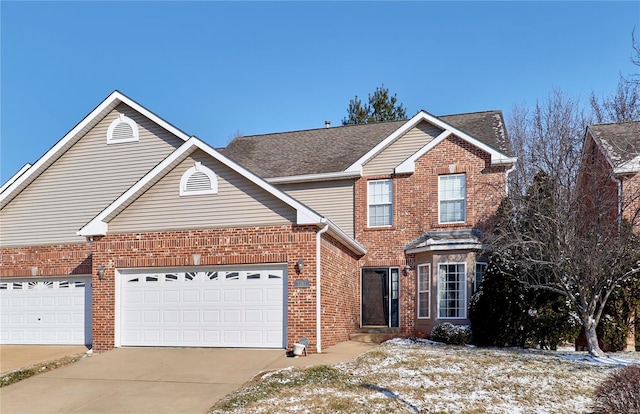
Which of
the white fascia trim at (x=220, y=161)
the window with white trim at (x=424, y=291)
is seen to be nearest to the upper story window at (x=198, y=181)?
the white fascia trim at (x=220, y=161)

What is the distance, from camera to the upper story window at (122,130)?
19156mm

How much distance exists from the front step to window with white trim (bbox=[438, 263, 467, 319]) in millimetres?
1682

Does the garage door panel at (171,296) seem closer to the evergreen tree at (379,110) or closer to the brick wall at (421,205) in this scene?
the brick wall at (421,205)

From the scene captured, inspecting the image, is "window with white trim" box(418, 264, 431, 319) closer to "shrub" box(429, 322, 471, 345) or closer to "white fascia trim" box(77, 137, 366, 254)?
"shrub" box(429, 322, 471, 345)

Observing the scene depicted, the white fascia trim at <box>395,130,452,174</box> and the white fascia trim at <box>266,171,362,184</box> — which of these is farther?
the white fascia trim at <box>266,171,362,184</box>

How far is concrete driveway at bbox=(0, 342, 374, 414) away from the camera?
11.0m

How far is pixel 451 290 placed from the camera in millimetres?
18172

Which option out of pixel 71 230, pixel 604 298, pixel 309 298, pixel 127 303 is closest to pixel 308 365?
pixel 309 298

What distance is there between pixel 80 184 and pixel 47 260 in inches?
106

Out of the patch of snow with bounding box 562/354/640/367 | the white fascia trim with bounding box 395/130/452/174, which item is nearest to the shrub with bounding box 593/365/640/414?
the patch of snow with bounding box 562/354/640/367

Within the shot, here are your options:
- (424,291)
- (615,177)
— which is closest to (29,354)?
(424,291)

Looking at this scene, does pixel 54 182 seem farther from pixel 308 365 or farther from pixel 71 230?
pixel 308 365

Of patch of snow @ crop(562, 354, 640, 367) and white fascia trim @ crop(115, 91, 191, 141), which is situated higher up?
white fascia trim @ crop(115, 91, 191, 141)

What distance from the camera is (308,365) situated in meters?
12.8
